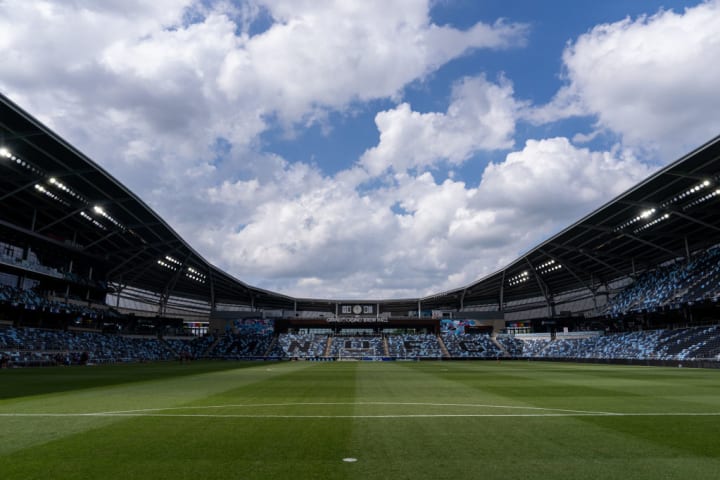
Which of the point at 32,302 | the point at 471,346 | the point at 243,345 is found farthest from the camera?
the point at 243,345

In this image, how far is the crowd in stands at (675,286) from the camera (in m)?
54.8

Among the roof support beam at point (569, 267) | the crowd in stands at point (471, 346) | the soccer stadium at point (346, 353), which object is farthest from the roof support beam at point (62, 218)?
the roof support beam at point (569, 267)

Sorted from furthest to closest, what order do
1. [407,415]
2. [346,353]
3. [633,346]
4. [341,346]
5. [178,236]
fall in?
[341,346]
[346,353]
[178,236]
[633,346]
[407,415]

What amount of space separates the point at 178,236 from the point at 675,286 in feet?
228

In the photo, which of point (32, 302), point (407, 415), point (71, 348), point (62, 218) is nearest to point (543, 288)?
point (71, 348)

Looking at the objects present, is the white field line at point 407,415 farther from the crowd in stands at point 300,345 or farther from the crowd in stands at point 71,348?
the crowd in stands at point 300,345

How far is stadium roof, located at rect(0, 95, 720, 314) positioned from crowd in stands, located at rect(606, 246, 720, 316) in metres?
2.90

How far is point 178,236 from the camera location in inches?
2670

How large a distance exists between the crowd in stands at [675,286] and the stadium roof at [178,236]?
2.90m

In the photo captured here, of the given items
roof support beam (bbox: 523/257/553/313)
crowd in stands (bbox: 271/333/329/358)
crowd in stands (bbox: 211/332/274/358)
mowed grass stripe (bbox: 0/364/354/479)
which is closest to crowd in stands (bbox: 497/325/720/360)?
roof support beam (bbox: 523/257/553/313)

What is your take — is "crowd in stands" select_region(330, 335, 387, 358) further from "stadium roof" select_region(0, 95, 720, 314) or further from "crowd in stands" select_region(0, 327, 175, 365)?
"crowd in stands" select_region(0, 327, 175, 365)

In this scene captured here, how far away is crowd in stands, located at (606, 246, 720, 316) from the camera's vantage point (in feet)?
180

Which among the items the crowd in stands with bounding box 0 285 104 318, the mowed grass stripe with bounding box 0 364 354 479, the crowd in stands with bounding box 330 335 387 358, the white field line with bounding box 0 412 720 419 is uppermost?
the crowd in stands with bounding box 0 285 104 318

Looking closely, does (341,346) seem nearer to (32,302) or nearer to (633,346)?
(633,346)
